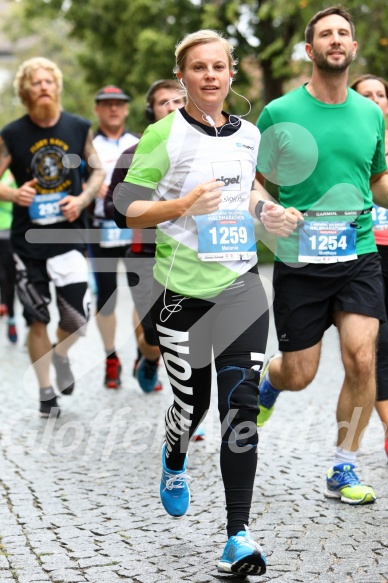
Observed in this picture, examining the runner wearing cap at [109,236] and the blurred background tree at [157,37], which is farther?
the blurred background tree at [157,37]

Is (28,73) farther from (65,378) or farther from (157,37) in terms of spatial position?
(157,37)

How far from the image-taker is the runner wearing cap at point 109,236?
8.73 meters

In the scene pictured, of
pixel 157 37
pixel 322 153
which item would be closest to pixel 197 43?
pixel 322 153

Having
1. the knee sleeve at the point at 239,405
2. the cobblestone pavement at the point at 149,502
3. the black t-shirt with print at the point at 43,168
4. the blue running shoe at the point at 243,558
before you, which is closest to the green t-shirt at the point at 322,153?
the knee sleeve at the point at 239,405

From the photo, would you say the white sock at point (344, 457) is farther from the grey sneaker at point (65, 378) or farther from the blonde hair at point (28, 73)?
the blonde hair at point (28, 73)

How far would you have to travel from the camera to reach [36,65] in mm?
7582

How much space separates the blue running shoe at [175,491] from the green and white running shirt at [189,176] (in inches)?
33.2

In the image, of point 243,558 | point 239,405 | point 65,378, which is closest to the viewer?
point 243,558

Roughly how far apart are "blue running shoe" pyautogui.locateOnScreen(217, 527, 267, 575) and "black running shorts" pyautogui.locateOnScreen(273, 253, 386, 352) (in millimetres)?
1579

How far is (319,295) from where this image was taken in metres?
5.38

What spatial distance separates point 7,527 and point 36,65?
3754 mm

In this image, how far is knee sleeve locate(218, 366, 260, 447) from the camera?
13.9 ft

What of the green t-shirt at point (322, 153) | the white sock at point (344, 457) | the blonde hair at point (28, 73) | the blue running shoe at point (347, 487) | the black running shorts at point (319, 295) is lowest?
the blue running shoe at point (347, 487)

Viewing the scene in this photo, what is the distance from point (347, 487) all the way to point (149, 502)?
98cm
